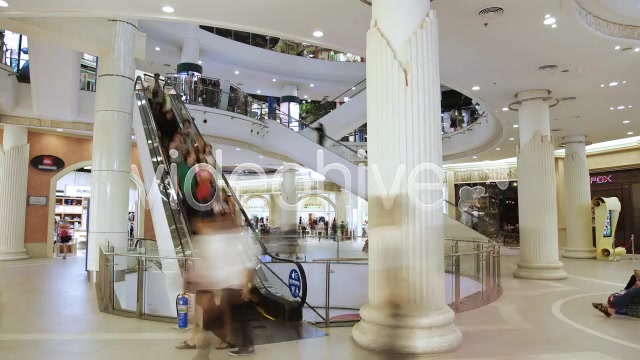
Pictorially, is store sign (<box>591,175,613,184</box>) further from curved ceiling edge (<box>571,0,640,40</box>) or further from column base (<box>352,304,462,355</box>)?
column base (<box>352,304,462,355</box>)

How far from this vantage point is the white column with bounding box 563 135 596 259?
15930 mm

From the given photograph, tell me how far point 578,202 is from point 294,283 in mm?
13515

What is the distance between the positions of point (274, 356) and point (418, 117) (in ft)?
9.05

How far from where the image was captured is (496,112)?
12.3 metres

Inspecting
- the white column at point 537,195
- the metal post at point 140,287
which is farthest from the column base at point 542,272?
the metal post at point 140,287

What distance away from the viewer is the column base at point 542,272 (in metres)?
10.2

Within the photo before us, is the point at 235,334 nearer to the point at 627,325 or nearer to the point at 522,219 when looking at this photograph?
the point at 627,325

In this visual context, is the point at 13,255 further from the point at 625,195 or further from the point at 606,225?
the point at 625,195

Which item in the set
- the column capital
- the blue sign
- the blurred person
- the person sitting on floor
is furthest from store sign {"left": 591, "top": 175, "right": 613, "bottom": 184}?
the blurred person

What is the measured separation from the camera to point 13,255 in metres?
13.9

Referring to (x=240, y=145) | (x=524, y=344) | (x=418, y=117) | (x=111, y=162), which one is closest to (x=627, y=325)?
(x=524, y=344)

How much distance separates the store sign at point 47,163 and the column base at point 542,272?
14998mm

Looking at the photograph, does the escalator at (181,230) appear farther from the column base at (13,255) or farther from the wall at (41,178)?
the column base at (13,255)

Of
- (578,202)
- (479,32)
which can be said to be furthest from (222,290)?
(578,202)
